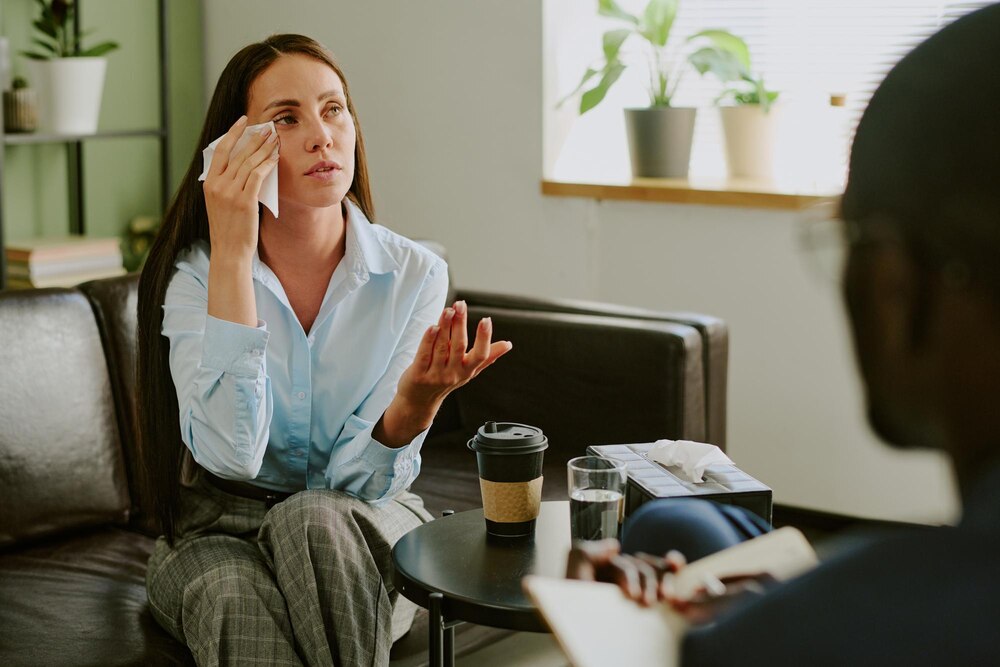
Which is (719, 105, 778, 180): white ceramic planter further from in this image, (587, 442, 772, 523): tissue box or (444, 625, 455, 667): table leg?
(444, 625, 455, 667): table leg

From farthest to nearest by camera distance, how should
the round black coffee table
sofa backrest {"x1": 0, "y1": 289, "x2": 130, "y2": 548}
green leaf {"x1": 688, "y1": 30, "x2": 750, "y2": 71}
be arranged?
green leaf {"x1": 688, "y1": 30, "x2": 750, "y2": 71}, sofa backrest {"x1": 0, "y1": 289, "x2": 130, "y2": 548}, the round black coffee table

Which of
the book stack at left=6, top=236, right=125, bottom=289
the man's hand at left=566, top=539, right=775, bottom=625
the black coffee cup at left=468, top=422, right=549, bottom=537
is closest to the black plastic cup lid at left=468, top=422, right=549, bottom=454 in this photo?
the black coffee cup at left=468, top=422, right=549, bottom=537

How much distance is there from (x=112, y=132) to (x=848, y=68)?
2.05 m

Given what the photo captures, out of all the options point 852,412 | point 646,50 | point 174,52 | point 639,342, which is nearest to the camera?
point 639,342

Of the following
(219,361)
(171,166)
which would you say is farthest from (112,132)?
(219,361)

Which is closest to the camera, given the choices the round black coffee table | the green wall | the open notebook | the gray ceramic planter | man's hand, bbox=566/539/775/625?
man's hand, bbox=566/539/775/625

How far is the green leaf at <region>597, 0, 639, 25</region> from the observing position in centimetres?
319

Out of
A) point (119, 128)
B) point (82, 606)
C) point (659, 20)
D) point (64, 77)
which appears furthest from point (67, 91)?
point (82, 606)

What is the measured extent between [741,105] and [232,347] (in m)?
1.90

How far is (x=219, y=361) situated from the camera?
1635 mm

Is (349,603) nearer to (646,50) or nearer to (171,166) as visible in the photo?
(646,50)

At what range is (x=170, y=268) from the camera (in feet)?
5.99

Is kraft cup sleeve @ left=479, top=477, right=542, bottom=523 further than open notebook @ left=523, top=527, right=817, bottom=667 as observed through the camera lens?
Yes

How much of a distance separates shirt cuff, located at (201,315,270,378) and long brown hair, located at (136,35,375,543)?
0.21m
